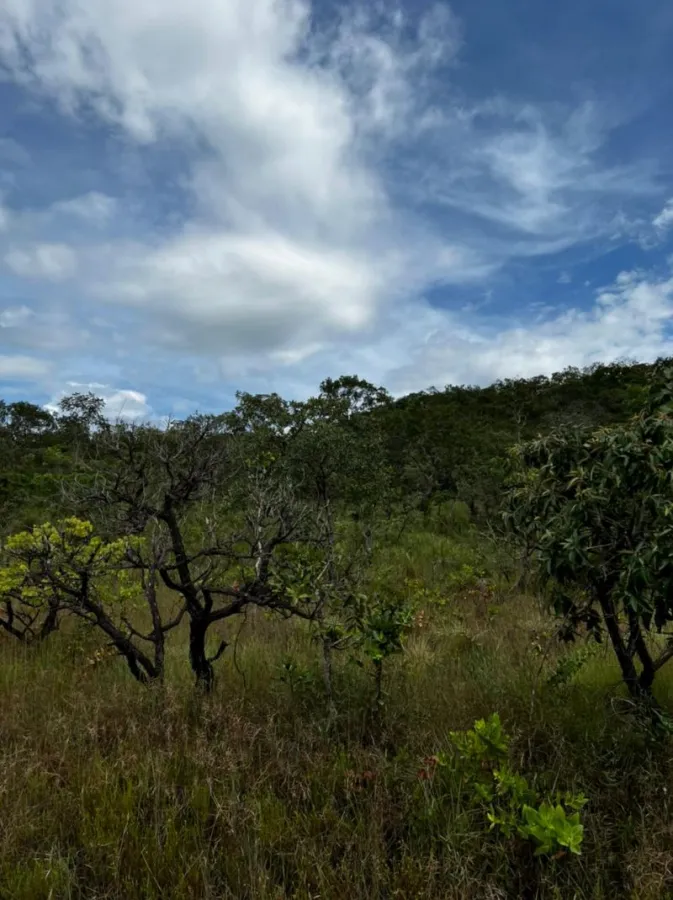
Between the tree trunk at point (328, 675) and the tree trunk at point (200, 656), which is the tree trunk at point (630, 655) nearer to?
the tree trunk at point (328, 675)

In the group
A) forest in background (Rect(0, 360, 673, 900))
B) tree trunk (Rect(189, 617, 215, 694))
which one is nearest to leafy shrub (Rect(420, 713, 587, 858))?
forest in background (Rect(0, 360, 673, 900))

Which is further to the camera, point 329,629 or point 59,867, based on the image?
point 329,629

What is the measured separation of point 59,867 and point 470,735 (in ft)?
6.48

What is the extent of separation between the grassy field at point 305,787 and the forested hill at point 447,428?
3012 mm

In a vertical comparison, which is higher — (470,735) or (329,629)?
(329,629)

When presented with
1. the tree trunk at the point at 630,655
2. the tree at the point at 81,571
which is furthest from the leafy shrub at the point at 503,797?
the tree at the point at 81,571

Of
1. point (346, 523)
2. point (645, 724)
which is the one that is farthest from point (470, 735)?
point (346, 523)

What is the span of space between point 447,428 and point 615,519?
16172 millimetres

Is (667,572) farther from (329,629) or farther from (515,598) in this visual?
(515,598)

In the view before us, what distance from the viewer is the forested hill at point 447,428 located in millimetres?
14305

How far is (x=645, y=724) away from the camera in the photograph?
312cm

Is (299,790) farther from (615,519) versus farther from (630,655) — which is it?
(615,519)

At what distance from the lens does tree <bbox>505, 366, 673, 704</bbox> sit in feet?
9.00

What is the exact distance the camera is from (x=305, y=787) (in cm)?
299
